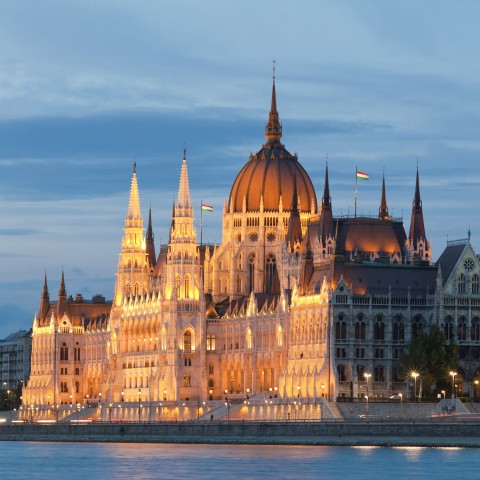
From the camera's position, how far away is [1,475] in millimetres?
190250

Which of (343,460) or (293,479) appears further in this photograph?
(343,460)

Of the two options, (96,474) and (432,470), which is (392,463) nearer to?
(432,470)

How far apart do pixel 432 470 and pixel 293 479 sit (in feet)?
40.7

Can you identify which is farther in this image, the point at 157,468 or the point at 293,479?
the point at 157,468

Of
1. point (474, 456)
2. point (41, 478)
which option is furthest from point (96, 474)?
point (474, 456)

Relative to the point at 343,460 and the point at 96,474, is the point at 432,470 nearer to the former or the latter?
the point at 343,460

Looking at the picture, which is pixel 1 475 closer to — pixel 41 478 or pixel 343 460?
pixel 41 478

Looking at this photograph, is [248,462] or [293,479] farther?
[248,462]

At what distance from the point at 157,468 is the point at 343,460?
15938 mm

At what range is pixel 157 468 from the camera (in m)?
193

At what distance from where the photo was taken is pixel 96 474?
18900cm

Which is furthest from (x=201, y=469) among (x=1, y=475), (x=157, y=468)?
(x=1, y=475)

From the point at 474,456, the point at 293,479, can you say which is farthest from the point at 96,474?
the point at 474,456

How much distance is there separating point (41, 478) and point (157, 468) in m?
11.3
